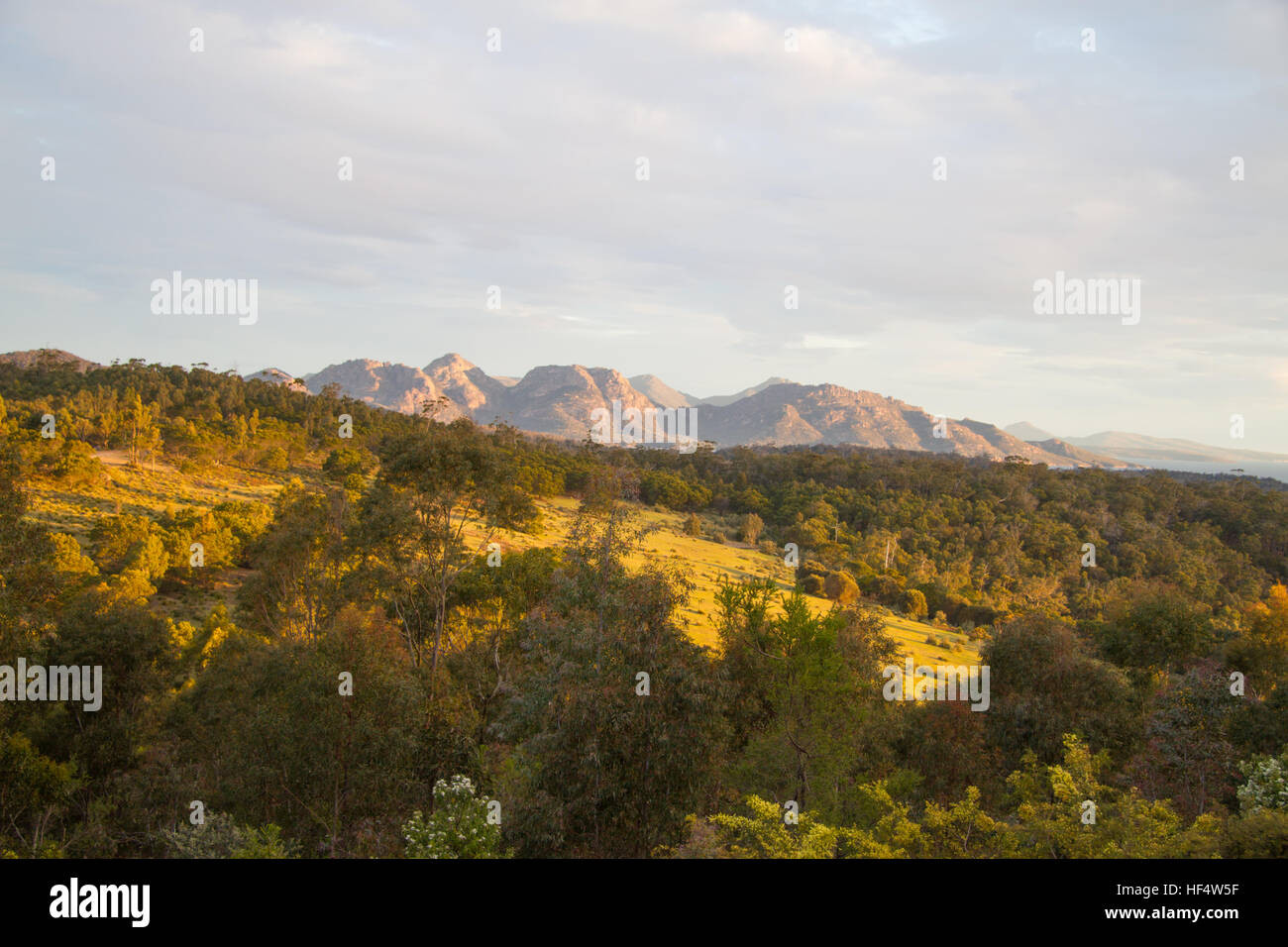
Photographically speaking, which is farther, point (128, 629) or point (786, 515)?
point (786, 515)

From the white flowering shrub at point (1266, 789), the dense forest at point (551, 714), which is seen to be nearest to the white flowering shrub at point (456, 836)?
the dense forest at point (551, 714)

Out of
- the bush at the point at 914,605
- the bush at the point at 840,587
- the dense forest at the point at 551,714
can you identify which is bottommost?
the bush at the point at 914,605

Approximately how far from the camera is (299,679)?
1545 cm

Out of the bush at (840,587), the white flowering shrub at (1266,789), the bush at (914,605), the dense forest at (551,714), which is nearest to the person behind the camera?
the white flowering shrub at (1266,789)

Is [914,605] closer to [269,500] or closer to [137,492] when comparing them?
[269,500]

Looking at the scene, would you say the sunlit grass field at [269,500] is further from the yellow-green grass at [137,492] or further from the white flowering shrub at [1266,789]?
the white flowering shrub at [1266,789]

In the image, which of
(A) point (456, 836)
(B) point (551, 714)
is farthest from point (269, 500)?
(A) point (456, 836)

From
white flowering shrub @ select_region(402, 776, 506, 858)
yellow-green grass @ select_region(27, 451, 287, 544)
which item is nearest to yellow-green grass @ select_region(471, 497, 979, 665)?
white flowering shrub @ select_region(402, 776, 506, 858)

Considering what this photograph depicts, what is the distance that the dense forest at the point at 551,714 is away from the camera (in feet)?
36.2

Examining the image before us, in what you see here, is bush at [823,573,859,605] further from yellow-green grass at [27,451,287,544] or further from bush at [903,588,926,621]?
yellow-green grass at [27,451,287,544]

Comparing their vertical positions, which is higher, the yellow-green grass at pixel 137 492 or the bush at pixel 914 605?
the yellow-green grass at pixel 137 492
